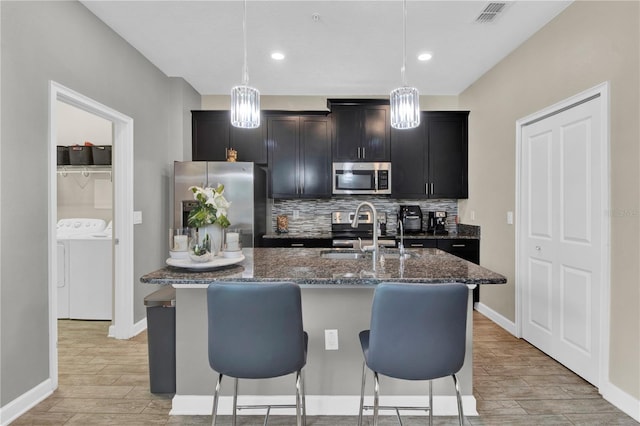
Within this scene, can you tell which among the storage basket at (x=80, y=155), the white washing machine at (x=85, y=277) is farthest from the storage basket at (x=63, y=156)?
the white washing machine at (x=85, y=277)

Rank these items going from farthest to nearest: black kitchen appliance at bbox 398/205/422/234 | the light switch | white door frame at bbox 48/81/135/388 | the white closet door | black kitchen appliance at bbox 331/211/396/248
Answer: black kitchen appliance at bbox 398/205/422/234 < black kitchen appliance at bbox 331/211/396/248 < the light switch < white door frame at bbox 48/81/135/388 < the white closet door

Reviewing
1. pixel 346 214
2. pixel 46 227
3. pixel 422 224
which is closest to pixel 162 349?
pixel 46 227

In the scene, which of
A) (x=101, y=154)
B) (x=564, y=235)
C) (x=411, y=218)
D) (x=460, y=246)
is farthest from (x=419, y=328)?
(x=101, y=154)

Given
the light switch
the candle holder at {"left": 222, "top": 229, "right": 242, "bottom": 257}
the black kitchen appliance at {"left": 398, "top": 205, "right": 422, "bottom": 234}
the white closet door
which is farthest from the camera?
the black kitchen appliance at {"left": 398, "top": 205, "right": 422, "bottom": 234}

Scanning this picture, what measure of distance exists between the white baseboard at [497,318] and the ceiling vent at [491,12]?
106 inches

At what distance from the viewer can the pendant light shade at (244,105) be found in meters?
2.35

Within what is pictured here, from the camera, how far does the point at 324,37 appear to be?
3.21 meters

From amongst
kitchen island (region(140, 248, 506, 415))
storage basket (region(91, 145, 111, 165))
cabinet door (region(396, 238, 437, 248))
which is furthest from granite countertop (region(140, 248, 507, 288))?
storage basket (region(91, 145, 111, 165))

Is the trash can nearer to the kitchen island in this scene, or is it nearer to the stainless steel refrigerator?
the kitchen island

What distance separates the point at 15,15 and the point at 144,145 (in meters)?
1.61

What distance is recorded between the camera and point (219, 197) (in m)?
2.10

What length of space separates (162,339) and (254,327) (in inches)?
41.3

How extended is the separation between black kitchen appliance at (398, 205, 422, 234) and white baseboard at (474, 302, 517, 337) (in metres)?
1.16

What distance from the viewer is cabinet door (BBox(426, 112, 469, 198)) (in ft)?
15.3
